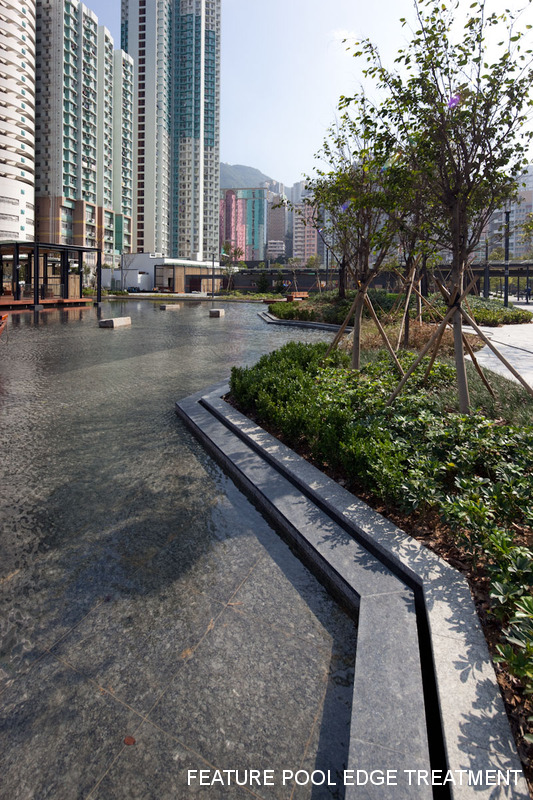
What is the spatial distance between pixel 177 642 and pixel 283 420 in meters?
3.44

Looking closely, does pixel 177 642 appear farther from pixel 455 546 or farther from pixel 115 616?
pixel 455 546

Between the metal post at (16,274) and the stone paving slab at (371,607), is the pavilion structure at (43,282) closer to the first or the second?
the metal post at (16,274)

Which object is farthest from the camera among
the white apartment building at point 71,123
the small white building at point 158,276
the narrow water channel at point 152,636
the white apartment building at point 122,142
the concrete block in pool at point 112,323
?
the white apartment building at point 122,142

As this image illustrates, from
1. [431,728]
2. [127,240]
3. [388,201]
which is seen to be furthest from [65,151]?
[431,728]

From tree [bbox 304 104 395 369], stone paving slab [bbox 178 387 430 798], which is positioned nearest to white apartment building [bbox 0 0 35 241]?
tree [bbox 304 104 395 369]

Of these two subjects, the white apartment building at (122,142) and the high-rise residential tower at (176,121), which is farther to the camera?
the high-rise residential tower at (176,121)

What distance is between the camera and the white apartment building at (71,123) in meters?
87.8

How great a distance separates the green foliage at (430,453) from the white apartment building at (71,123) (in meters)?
94.7

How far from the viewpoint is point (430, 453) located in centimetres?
490

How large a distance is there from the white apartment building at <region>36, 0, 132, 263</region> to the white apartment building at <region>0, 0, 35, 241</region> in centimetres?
1075

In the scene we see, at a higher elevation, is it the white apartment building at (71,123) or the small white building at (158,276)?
the white apartment building at (71,123)

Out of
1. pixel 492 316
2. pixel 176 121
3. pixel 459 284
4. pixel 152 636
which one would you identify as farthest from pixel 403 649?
pixel 176 121

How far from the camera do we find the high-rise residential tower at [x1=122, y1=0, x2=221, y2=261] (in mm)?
119188

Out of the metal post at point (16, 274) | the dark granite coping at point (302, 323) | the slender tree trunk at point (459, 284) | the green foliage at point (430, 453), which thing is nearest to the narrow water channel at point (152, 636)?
the green foliage at point (430, 453)
